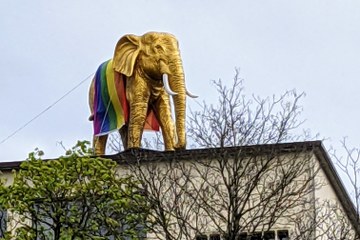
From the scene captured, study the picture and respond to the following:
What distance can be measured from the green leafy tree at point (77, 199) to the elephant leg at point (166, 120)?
20.8ft

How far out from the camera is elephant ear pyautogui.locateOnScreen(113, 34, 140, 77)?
3081 cm

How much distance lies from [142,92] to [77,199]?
7068 mm

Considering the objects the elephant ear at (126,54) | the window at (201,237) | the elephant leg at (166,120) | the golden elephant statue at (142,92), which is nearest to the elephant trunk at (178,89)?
the golden elephant statue at (142,92)

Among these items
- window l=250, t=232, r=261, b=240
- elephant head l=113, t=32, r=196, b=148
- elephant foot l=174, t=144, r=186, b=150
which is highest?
elephant head l=113, t=32, r=196, b=148

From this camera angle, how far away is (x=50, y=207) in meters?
24.2

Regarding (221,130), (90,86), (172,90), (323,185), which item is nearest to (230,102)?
(221,130)

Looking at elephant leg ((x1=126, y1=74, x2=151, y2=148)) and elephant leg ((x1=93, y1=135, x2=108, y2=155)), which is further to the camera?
elephant leg ((x1=93, y1=135, x2=108, y2=155))

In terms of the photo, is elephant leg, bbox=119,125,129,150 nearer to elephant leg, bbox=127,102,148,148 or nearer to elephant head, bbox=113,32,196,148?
elephant leg, bbox=127,102,148,148

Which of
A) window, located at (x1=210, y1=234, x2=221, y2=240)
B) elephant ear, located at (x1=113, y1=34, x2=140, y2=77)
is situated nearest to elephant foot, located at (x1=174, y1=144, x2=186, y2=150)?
elephant ear, located at (x1=113, y1=34, x2=140, y2=77)

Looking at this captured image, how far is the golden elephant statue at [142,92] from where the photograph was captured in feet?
100

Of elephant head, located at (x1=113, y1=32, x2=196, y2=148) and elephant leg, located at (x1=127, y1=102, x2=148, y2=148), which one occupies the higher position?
elephant head, located at (x1=113, y1=32, x2=196, y2=148)

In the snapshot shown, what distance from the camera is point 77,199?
2398 cm

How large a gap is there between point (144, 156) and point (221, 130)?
354 cm

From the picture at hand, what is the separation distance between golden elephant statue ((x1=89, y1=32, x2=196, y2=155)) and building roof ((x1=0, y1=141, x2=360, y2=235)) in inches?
66.6
